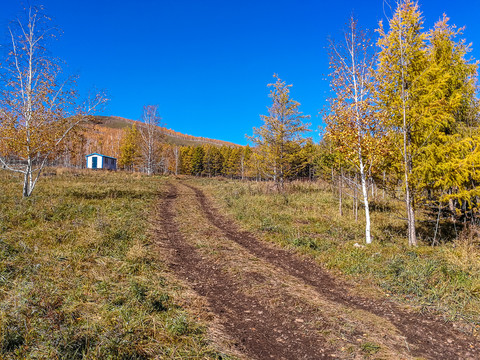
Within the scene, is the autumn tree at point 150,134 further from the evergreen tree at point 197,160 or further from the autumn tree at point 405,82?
the evergreen tree at point 197,160

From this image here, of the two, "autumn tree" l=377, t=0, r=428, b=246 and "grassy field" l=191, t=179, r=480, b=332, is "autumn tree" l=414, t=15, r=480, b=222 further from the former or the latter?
"grassy field" l=191, t=179, r=480, b=332

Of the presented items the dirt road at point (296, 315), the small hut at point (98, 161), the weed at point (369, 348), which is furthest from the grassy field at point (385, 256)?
the small hut at point (98, 161)

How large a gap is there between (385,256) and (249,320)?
556 cm

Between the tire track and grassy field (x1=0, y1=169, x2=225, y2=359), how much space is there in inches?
23.0

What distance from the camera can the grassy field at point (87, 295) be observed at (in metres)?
3.69

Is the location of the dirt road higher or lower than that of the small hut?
lower

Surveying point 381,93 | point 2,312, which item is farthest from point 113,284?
point 381,93

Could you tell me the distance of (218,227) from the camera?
41.5ft

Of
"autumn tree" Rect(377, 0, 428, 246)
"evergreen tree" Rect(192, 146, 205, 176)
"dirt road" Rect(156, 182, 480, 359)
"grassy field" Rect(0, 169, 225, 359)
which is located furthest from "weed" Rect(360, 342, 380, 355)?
"evergreen tree" Rect(192, 146, 205, 176)

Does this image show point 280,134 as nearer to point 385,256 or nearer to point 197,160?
point 385,256

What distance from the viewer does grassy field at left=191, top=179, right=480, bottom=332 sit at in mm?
5941

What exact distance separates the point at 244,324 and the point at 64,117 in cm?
1568

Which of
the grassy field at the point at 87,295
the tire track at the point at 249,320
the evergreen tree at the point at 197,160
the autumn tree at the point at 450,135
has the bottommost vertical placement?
the tire track at the point at 249,320

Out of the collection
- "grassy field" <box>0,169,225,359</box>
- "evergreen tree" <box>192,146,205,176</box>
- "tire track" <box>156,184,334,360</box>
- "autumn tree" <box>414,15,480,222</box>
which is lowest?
"tire track" <box>156,184,334,360</box>
